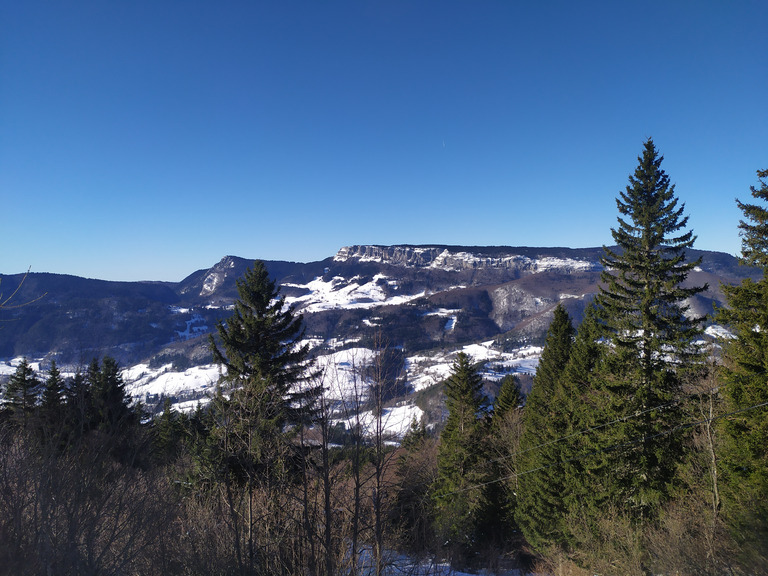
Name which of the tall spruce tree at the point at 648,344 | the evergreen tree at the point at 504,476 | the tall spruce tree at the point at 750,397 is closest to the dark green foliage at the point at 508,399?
the evergreen tree at the point at 504,476

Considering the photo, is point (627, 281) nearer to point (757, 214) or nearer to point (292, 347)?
point (757, 214)

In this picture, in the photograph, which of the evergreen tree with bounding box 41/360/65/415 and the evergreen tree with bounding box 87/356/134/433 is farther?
the evergreen tree with bounding box 87/356/134/433

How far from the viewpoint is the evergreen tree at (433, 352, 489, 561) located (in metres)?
26.0

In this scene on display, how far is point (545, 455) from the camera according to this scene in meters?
22.0

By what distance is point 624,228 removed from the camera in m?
17.6

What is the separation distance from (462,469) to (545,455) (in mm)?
7109

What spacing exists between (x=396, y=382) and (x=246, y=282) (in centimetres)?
1319

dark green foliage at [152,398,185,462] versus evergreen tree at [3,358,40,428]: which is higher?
evergreen tree at [3,358,40,428]

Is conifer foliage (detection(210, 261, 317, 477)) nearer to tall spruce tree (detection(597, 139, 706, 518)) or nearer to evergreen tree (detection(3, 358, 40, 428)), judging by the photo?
tall spruce tree (detection(597, 139, 706, 518))

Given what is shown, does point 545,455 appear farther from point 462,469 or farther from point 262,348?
point 262,348

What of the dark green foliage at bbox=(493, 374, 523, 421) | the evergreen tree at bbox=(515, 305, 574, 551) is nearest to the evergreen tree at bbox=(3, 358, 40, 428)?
the evergreen tree at bbox=(515, 305, 574, 551)

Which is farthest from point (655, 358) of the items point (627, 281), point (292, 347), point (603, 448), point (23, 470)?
point (23, 470)

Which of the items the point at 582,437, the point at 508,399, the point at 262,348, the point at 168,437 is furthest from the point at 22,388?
the point at 508,399

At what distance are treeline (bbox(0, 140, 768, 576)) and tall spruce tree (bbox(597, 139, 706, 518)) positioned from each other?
0.27ft
